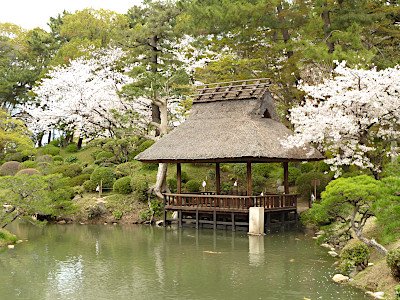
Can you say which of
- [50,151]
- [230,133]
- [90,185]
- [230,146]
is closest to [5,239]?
[90,185]

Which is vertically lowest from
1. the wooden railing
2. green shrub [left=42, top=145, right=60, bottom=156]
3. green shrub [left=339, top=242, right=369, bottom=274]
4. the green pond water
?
the green pond water

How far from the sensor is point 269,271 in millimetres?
12586

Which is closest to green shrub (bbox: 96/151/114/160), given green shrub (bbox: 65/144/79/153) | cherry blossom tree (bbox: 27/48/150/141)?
cherry blossom tree (bbox: 27/48/150/141)

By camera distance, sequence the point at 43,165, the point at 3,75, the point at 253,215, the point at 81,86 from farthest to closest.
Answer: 1. the point at 3,75
2. the point at 81,86
3. the point at 43,165
4. the point at 253,215

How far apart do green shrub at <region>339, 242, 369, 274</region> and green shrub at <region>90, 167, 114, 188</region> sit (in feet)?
58.3

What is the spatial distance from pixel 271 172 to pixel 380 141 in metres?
9.20

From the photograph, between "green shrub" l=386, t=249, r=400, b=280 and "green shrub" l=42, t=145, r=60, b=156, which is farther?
"green shrub" l=42, t=145, r=60, b=156

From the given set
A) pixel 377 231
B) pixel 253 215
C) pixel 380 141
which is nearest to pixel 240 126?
pixel 253 215

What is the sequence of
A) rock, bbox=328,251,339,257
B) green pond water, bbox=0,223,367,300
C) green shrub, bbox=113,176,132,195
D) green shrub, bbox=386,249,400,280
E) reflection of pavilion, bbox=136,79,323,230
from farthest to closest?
green shrub, bbox=113,176,132,195 < reflection of pavilion, bbox=136,79,323,230 < rock, bbox=328,251,339,257 < green pond water, bbox=0,223,367,300 < green shrub, bbox=386,249,400,280

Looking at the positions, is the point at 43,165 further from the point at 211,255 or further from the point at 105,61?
the point at 211,255

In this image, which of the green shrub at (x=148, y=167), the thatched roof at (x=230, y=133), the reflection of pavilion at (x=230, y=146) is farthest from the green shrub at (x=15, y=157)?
the thatched roof at (x=230, y=133)

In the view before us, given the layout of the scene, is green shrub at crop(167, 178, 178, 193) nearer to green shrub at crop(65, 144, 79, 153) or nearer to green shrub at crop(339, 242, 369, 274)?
green shrub at crop(339, 242, 369, 274)

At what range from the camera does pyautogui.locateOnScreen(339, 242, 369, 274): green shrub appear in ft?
37.7

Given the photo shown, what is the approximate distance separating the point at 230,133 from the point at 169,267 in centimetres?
878
